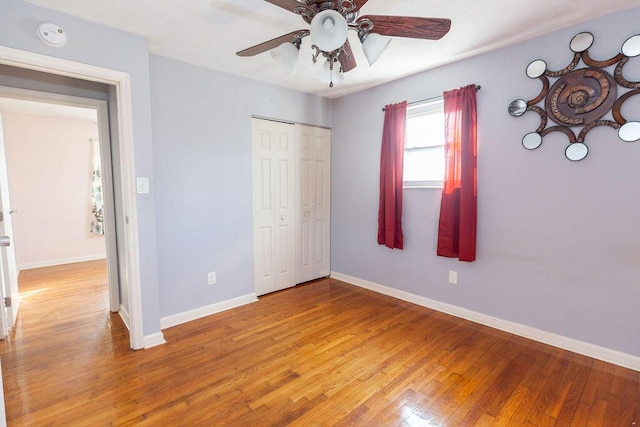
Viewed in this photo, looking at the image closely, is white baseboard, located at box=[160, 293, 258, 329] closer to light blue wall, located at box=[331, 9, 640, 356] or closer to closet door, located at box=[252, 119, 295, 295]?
closet door, located at box=[252, 119, 295, 295]

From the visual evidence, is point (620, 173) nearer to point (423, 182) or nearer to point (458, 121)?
point (458, 121)

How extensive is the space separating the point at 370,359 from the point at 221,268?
1723 mm

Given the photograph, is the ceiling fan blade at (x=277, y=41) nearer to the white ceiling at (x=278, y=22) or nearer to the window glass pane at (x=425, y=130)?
the white ceiling at (x=278, y=22)

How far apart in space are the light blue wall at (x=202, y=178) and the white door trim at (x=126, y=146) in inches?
14.9

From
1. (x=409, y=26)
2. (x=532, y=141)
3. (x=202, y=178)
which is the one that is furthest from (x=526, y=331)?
(x=202, y=178)

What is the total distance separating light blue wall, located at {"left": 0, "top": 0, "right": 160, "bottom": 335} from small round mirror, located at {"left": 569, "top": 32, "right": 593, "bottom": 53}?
124 inches

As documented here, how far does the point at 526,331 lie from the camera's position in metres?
2.56

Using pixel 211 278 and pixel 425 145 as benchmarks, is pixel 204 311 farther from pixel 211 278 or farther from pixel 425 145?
pixel 425 145

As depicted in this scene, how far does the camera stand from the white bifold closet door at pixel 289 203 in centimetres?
347

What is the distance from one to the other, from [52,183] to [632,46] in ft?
22.6

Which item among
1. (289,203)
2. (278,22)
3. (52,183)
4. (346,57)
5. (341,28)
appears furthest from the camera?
(52,183)

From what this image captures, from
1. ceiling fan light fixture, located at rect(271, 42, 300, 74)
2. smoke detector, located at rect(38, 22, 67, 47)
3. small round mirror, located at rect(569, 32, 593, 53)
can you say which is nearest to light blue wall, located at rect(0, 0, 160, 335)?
smoke detector, located at rect(38, 22, 67, 47)

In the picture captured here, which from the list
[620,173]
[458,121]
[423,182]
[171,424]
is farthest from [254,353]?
[620,173]

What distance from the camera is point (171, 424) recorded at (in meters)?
1.65
